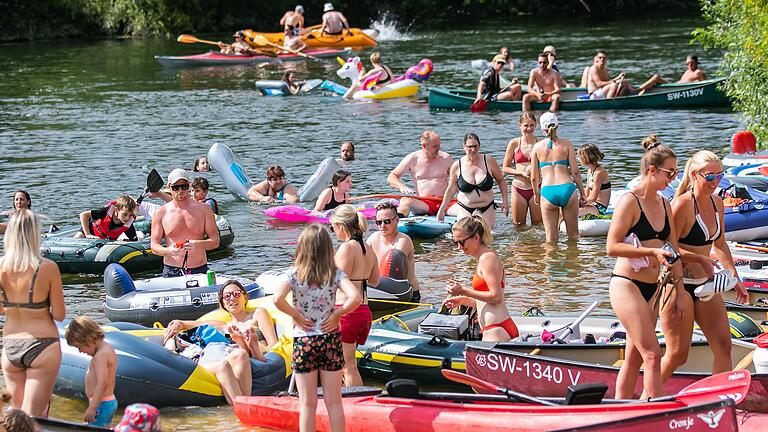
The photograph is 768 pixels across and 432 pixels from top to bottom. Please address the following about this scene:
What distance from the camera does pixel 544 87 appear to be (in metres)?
24.0

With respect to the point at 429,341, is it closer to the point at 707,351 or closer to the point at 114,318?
the point at 707,351

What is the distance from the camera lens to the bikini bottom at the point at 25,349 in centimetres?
715

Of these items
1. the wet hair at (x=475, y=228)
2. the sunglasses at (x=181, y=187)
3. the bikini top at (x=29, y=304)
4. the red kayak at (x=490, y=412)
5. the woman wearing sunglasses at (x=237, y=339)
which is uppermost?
the wet hair at (x=475, y=228)

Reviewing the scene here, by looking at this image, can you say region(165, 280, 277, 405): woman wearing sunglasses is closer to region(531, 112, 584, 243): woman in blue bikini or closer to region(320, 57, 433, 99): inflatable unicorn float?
region(531, 112, 584, 243): woman in blue bikini


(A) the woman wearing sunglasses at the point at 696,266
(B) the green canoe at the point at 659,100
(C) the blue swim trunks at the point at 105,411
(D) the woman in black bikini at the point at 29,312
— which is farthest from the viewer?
(B) the green canoe at the point at 659,100

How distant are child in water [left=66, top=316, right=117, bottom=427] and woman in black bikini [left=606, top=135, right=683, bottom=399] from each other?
319 cm

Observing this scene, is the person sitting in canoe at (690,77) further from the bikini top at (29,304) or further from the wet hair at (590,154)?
the bikini top at (29,304)

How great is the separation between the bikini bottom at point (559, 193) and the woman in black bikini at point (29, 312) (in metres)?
7.13

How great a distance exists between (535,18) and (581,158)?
113 ft

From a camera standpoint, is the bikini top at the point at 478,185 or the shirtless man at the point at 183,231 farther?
the bikini top at the point at 478,185

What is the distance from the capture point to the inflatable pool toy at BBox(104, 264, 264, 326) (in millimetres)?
11055

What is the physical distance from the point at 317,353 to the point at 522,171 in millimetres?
7897

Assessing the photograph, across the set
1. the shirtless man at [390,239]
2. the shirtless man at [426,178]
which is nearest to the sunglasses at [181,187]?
the shirtless man at [390,239]

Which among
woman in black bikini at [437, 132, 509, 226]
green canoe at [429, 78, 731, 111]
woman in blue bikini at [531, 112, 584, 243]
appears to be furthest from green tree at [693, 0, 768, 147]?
green canoe at [429, 78, 731, 111]
